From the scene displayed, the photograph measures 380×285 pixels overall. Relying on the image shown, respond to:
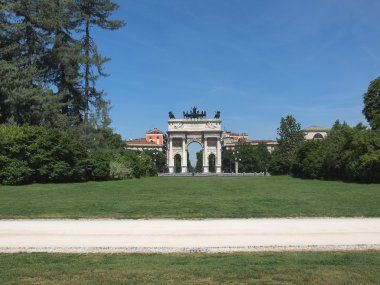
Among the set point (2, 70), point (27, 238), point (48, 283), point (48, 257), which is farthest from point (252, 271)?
point (2, 70)

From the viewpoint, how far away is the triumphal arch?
357 feet

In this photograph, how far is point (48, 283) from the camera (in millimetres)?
5645

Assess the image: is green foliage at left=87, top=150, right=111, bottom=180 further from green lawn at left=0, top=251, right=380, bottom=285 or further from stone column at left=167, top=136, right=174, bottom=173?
stone column at left=167, top=136, right=174, bottom=173

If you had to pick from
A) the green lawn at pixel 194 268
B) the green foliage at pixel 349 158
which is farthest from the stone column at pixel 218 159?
the green lawn at pixel 194 268

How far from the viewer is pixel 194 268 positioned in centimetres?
639

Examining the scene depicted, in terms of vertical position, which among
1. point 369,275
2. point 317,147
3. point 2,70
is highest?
point 2,70

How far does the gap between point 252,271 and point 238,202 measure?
36.3 feet

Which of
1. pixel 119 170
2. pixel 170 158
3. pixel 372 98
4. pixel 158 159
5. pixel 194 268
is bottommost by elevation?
pixel 194 268

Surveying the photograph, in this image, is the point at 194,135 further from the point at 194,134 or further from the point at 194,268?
the point at 194,268

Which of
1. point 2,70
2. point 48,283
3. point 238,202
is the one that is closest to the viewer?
point 48,283

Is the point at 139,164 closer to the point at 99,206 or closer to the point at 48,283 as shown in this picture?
the point at 99,206

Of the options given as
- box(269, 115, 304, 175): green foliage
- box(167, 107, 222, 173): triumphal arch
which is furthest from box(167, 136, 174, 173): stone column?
box(269, 115, 304, 175): green foliage

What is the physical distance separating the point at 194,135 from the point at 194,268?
341 ft

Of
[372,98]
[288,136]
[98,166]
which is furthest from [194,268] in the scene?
[288,136]
